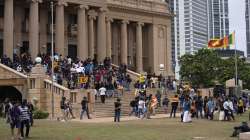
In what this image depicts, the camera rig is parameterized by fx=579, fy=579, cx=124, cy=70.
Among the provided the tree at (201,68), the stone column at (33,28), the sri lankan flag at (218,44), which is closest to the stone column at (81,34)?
the stone column at (33,28)

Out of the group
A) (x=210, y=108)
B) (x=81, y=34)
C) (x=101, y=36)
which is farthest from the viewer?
(x=101, y=36)

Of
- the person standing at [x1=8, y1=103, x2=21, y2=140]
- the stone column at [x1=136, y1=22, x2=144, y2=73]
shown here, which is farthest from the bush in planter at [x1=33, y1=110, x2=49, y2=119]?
the stone column at [x1=136, y1=22, x2=144, y2=73]

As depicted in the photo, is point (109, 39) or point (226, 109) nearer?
point (226, 109)

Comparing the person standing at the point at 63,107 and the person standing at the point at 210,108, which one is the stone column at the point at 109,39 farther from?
the person standing at the point at 63,107

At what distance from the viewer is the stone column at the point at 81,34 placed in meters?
53.2

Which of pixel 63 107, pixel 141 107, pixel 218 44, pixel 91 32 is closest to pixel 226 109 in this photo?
pixel 141 107

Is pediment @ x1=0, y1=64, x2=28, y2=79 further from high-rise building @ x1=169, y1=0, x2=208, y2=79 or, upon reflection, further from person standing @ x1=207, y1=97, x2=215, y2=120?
high-rise building @ x1=169, y1=0, x2=208, y2=79

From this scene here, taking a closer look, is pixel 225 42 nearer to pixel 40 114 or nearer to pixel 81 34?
pixel 81 34

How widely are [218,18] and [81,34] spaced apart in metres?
58.7

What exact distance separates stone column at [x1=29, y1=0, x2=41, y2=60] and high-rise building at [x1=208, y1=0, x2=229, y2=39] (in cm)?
5848

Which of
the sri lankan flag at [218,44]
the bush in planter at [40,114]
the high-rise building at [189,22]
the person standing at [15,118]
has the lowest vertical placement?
the bush in planter at [40,114]

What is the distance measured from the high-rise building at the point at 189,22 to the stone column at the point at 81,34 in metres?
53.5

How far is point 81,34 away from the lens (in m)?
53.2

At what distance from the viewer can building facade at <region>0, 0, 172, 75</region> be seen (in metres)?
50.5
